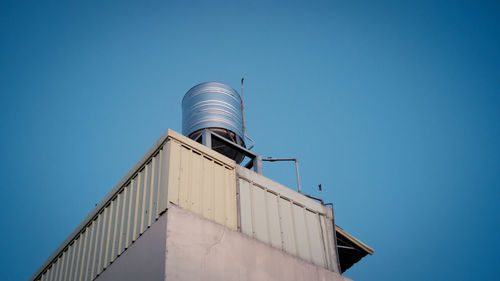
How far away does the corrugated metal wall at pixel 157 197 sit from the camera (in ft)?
36.7

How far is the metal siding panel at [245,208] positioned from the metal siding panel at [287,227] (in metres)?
1.04

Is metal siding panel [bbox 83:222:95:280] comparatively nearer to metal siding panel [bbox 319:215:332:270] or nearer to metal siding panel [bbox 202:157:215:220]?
metal siding panel [bbox 202:157:215:220]

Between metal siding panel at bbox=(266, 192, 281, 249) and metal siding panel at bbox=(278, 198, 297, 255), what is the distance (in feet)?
0.42

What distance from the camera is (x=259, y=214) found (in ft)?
41.6

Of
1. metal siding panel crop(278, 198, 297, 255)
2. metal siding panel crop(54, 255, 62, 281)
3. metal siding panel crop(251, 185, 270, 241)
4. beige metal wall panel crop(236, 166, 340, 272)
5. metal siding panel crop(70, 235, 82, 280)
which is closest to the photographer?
metal siding panel crop(251, 185, 270, 241)

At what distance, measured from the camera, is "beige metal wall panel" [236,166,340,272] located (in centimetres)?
1250

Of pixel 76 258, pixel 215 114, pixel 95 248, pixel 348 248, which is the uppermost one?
pixel 215 114

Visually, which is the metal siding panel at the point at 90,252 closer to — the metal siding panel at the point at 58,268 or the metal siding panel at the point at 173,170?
the metal siding panel at the point at 58,268

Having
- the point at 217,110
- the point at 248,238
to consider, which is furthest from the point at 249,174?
the point at 217,110

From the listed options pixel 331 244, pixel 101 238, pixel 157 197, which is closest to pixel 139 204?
pixel 157 197

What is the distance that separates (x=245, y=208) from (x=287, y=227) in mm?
1351

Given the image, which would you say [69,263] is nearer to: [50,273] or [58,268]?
[58,268]

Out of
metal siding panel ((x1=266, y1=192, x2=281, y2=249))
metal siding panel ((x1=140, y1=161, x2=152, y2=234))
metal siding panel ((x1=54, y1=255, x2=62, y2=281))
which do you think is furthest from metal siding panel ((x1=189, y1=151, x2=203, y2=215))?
metal siding panel ((x1=54, y1=255, x2=62, y2=281))

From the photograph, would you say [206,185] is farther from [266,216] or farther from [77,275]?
[77,275]
